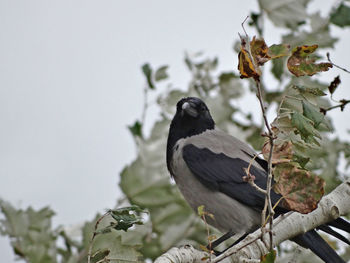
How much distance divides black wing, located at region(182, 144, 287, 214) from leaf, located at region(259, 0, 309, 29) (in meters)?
0.98

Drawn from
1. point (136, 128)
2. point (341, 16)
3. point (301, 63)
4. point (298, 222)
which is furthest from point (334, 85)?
point (136, 128)

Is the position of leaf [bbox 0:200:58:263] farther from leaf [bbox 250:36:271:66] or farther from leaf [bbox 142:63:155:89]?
leaf [bbox 250:36:271:66]

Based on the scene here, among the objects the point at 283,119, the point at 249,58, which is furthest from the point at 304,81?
the point at 249,58

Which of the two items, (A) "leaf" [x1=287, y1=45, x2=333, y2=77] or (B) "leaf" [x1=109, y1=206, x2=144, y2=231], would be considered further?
(B) "leaf" [x1=109, y1=206, x2=144, y2=231]

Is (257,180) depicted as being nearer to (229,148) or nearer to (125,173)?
(229,148)

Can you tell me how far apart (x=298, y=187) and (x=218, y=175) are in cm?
165

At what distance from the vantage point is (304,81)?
340 cm

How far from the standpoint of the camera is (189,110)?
370 centimetres

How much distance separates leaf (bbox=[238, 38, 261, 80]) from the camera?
175 cm

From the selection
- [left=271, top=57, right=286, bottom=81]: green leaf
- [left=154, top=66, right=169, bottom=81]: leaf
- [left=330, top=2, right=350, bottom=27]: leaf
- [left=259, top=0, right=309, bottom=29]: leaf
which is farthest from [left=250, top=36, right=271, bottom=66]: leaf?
[left=259, top=0, right=309, bottom=29]: leaf

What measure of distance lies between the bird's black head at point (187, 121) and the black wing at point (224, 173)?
164 mm

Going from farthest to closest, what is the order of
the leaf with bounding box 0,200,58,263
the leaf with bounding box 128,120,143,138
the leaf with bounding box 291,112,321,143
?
the leaf with bounding box 128,120,143,138, the leaf with bounding box 0,200,58,263, the leaf with bounding box 291,112,321,143

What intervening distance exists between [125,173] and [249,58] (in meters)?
1.72

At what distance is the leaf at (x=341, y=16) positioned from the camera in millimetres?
3340
